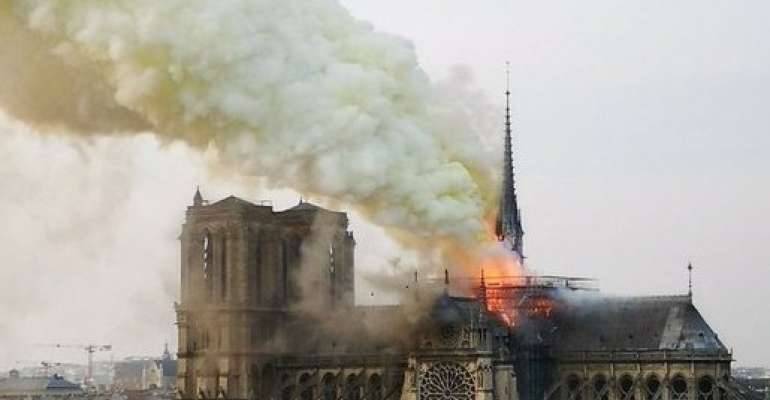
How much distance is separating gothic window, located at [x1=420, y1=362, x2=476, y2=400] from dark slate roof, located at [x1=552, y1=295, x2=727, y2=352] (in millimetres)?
9214

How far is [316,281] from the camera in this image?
123 meters

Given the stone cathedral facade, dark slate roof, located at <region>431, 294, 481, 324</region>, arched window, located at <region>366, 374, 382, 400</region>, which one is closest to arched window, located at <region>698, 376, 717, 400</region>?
the stone cathedral facade

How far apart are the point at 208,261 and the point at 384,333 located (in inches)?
514

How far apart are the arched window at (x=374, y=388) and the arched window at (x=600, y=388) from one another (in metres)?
13.8

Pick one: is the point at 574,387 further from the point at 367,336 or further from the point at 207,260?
the point at 207,260

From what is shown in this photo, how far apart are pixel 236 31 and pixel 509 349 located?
1391 inches

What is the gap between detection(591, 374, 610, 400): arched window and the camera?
114m

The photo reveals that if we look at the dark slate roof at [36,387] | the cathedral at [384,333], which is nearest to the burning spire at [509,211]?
the cathedral at [384,333]

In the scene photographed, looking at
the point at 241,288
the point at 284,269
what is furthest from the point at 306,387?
the point at 284,269

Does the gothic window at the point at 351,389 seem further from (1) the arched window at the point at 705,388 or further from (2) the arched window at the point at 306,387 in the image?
(1) the arched window at the point at 705,388

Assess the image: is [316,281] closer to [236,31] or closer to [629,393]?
[629,393]

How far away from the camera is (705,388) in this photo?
112 metres

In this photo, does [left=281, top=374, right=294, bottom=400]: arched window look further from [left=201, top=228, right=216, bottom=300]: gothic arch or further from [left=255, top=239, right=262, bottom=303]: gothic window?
[left=201, top=228, right=216, bottom=300]: gothic arch

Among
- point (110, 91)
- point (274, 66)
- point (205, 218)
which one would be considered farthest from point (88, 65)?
point (205, 218)
